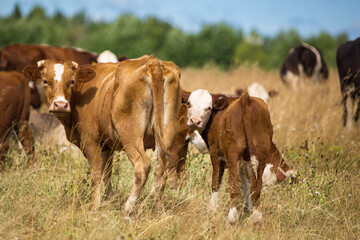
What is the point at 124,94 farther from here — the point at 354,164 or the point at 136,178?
the point at 354,164

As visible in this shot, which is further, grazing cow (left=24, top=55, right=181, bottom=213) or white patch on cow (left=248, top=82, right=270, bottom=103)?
white patch on cow (left=248, top=82, right=270, bottom=103)

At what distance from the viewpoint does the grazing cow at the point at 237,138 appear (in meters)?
4.60

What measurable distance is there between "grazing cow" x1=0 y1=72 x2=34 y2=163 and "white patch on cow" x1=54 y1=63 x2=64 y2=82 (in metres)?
2.17

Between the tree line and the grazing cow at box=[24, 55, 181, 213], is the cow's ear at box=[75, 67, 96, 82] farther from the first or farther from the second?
the tree line

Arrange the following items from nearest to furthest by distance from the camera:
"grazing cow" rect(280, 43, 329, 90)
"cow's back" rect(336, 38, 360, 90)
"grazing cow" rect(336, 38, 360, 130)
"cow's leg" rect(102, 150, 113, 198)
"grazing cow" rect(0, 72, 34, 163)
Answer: "cow's leg" rect(102, 150, 113, 198) < "grazing cow" rect(0, 72, 34, 163) < "grazing cow" rect(336, 38, 360, 130) < "cow's back" rect(336, 38, 360, 90) < "grazing cow" rect(280, 43, 329, 90)

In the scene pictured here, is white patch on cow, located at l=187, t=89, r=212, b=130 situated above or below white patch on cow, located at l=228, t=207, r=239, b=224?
above

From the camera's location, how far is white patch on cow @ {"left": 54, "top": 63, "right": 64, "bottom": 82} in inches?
191

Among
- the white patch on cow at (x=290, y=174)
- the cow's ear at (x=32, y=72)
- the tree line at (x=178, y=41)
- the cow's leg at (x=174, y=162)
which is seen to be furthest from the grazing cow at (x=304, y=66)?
the tree line at (x=178, y=41)

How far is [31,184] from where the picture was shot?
17.8 ft

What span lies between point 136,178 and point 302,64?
12.2 metres

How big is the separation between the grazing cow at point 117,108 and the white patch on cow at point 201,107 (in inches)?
29.7

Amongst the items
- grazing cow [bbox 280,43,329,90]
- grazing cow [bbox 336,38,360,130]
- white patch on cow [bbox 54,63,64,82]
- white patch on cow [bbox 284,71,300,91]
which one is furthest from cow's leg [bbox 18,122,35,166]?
grazing cow [bbox 280,43,329,90]

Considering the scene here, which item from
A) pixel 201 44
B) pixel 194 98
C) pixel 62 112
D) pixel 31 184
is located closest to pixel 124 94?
pixel 62 112

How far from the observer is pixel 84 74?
506cm
